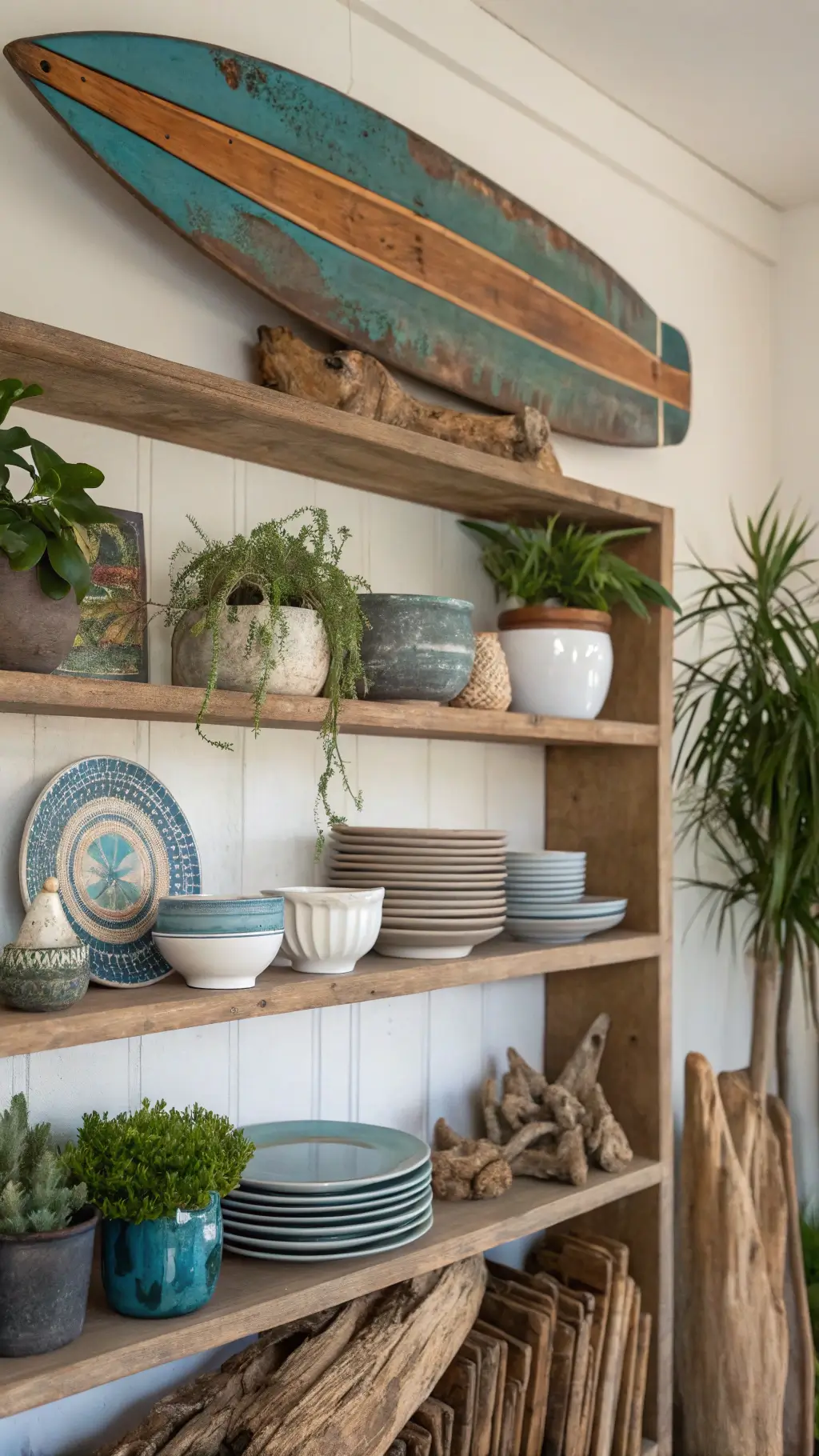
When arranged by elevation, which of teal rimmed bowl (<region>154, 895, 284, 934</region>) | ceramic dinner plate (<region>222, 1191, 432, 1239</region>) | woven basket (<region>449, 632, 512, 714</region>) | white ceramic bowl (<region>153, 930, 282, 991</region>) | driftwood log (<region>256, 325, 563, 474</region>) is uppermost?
driftwood log (<region>256, 325, 563, 474</region>)

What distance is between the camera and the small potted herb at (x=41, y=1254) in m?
1.27

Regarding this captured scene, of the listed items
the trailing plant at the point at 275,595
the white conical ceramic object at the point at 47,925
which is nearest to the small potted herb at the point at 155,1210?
the white conical ceramic object at the point at 47,925

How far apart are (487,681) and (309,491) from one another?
40 cm

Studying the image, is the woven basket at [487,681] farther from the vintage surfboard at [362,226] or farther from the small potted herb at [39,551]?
the small potted herb at [39,551]

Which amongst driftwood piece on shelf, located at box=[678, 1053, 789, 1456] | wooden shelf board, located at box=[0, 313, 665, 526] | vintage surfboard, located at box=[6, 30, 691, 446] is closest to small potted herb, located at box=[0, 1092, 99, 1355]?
wooden shelf board, located at box=[0, 313, 665, 526]

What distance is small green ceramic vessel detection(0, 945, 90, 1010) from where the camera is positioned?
1315mm

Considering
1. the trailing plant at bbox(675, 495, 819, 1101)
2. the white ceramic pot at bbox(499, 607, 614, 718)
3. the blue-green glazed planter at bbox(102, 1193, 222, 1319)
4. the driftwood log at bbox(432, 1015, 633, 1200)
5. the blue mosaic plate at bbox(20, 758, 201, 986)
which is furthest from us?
the trailing plant at bbox(675, 495, 819, 1101)

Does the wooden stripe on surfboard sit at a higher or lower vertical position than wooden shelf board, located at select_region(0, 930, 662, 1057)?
higher

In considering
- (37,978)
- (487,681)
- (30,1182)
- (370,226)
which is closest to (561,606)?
(487,681)

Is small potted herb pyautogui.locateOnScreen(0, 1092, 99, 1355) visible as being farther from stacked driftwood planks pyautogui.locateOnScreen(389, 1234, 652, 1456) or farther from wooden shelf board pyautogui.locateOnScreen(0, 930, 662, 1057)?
stacked driftwood planks pyautogui.locateOnScreen(389, 1234, 652, 1456)

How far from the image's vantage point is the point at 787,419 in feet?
10.0

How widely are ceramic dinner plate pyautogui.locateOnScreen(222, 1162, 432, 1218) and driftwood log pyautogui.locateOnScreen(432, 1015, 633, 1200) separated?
0.83 ft

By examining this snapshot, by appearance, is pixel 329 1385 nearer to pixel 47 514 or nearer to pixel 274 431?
pixel 47 514

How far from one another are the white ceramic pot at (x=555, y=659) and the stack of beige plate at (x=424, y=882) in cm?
31
